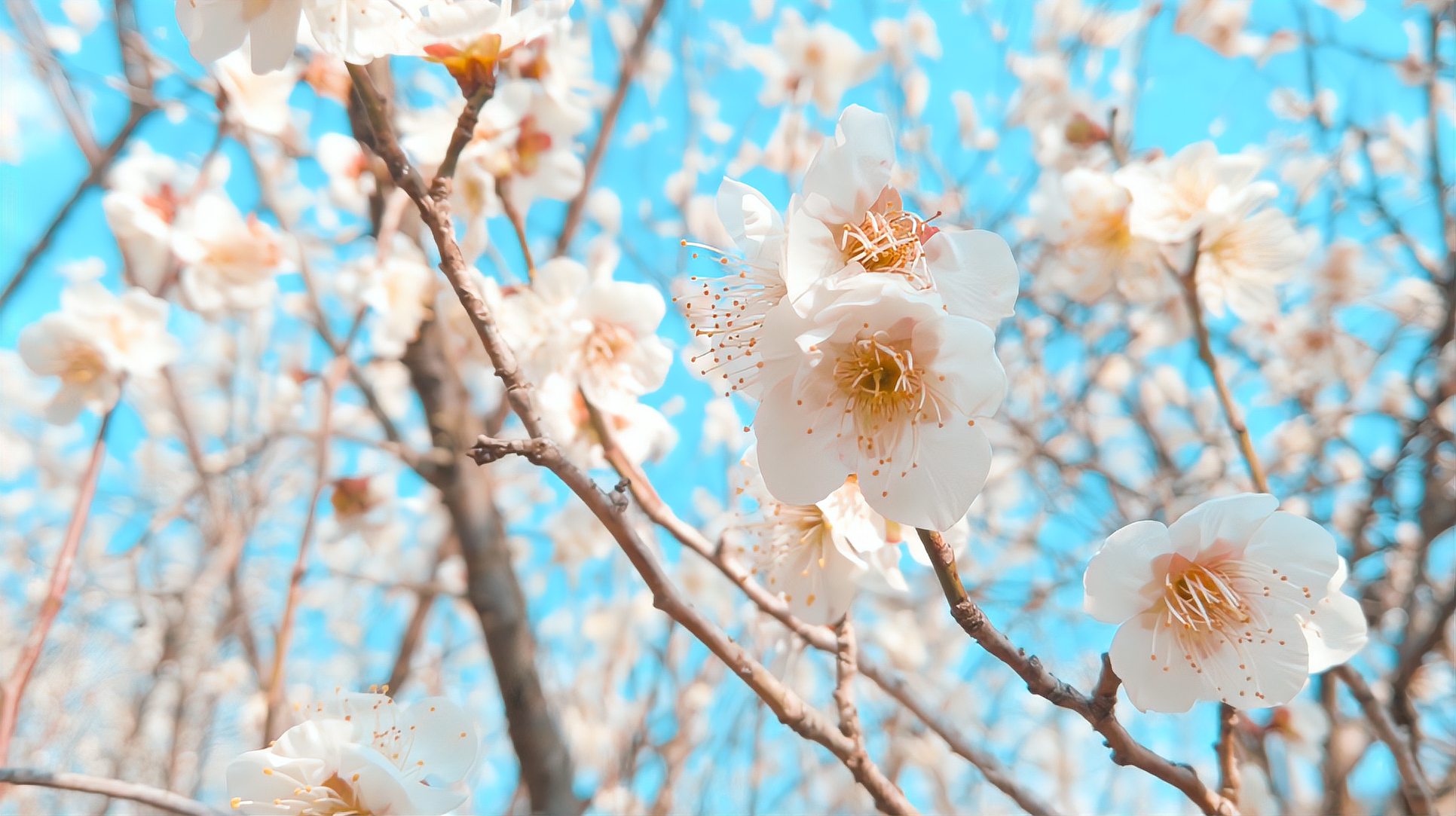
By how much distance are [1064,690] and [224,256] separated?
1601mm

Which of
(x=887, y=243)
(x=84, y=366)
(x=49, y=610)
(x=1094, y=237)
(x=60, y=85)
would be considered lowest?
(x=887, y=243)

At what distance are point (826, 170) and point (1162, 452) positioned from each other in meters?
2.37

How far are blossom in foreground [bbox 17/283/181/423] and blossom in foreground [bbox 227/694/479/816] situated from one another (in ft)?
3.23

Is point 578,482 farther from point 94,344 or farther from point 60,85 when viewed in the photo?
point 60,85

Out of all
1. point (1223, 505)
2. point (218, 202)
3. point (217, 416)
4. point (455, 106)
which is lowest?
point (1223, 505)

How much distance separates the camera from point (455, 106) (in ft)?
4.72

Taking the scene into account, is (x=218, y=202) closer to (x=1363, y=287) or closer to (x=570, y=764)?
(x=570, y=764)

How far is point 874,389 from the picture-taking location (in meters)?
0.69

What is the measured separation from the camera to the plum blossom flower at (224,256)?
1.61 m

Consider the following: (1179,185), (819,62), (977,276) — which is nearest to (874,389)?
(977,276)

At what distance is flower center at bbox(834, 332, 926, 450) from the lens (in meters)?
0.67

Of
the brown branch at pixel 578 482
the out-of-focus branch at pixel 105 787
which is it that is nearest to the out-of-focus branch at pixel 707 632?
the brown branch at pixel 578 482

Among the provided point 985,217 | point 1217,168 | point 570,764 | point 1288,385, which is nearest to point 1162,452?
point 1288,385

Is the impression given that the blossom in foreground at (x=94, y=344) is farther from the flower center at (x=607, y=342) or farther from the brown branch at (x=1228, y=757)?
the brown branch at (x=1228, y=757)
